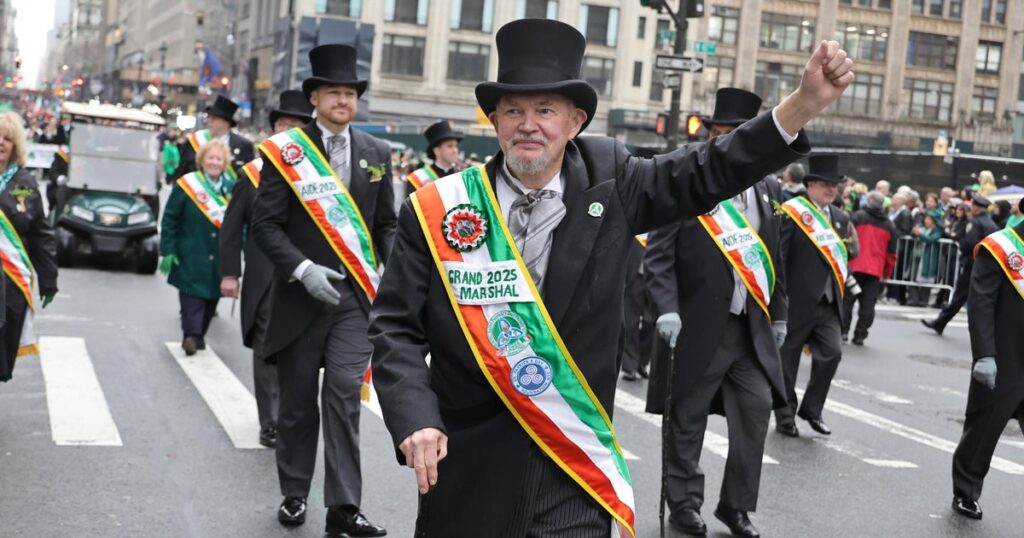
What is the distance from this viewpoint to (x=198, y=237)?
12.8 meters

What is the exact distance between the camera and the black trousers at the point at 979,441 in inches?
310

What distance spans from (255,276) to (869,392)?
7196 millimetres

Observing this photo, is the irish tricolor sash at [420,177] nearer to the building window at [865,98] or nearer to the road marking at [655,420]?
the road marking at [655,420]

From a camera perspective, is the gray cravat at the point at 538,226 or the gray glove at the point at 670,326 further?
the gray glove at the point at 670,326

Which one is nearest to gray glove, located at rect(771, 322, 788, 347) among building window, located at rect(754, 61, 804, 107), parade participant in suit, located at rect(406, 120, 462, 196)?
parade participant in suit, located at rect(406, 120, 462, 196)

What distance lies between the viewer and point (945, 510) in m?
8.08

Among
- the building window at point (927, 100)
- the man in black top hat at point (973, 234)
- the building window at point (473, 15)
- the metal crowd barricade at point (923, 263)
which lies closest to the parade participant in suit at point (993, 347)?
the man in black top hat at point (973, 234)

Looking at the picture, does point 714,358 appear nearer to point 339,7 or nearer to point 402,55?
point 339,7

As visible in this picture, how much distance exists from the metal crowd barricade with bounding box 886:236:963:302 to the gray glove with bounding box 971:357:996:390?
16.4 m

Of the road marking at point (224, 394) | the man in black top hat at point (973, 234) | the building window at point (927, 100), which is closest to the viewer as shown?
the road marking at point (224, 394)

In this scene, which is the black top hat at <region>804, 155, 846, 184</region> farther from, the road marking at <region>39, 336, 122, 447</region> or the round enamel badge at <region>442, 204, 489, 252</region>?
the round enamel badge at <region>442, 204, 489, 252</region>

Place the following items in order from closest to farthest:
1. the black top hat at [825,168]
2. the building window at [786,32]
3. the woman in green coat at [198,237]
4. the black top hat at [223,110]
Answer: the black top hat at [825,168] → the woman in green coat at [198,237] → the black top hat at [223,110] → the building window at [786,32]

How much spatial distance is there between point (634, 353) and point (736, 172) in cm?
915

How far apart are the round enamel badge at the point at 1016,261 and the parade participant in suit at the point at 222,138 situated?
8.96 m
